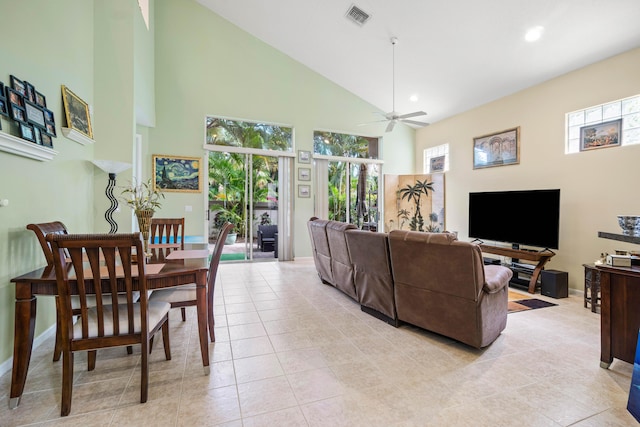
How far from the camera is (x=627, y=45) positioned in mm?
3600

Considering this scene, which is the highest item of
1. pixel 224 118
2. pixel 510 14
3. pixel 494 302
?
pixel 510 14

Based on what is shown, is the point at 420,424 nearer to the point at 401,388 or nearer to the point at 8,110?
the point at 401,388

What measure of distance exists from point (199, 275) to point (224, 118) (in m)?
4.64

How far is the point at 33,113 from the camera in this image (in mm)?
2320

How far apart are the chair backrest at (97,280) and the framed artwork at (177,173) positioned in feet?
13.1

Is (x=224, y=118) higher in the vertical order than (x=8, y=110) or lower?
higher

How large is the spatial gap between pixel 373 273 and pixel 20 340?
267 cm

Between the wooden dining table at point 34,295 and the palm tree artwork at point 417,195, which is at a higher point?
the palm tree artwork at point 417,195

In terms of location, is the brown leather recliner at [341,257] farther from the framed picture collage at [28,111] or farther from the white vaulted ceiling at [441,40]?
the white vaulted ceiling at [441,40]

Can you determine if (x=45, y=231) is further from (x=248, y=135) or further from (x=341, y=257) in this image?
(x=248, y=135)

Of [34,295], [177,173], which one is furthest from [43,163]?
[177,173]

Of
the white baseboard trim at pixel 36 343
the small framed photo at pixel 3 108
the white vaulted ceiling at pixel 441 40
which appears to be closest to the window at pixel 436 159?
the white vaulted ceiling at pixel 441 40

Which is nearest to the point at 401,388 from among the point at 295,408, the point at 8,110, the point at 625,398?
the point at 295,408

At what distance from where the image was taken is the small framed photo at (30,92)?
89.4 inches
